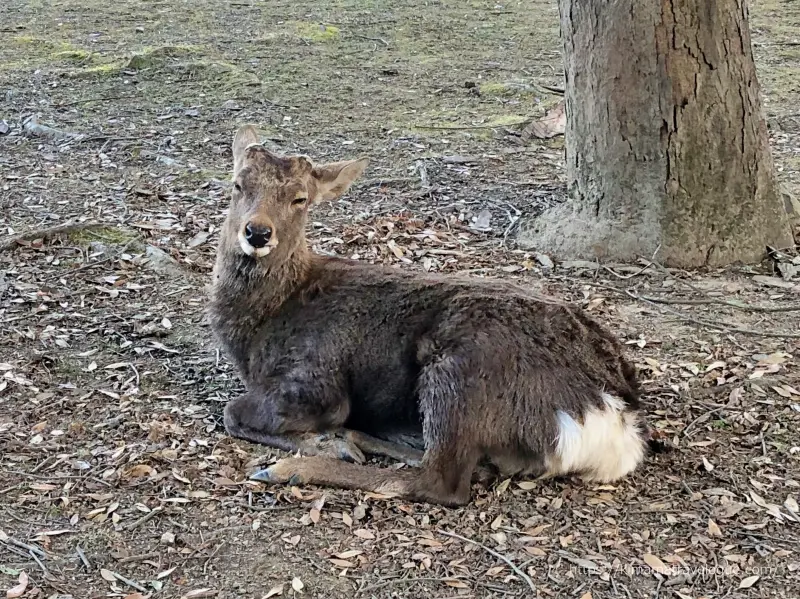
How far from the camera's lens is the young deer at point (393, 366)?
4.84m

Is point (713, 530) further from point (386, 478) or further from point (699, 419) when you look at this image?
point (386, 478)

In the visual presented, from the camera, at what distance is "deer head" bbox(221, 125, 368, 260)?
544 centimetres

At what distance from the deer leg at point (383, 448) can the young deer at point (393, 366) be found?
0.04 ft

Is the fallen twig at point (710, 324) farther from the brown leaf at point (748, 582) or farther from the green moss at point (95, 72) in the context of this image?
the green moss at point (95, 72)

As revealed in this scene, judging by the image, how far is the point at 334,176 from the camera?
6012 mm

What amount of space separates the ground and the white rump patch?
0.12 metres

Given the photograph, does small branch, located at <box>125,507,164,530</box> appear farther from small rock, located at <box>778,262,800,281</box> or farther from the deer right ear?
small rock, located at <box>778,262,800,281</box>

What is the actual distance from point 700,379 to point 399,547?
2420 millimetres

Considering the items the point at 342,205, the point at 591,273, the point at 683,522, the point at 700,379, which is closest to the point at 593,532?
the point at 683,522

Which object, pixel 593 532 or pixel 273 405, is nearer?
pixel 593 532

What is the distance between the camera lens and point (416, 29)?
16625mm

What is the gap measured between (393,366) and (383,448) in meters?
0.45

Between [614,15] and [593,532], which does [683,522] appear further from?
[614,15]

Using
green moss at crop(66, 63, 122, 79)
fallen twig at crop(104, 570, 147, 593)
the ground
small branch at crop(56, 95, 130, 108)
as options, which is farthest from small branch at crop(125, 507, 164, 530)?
green moss at crop(66, 63, 122, 79)
